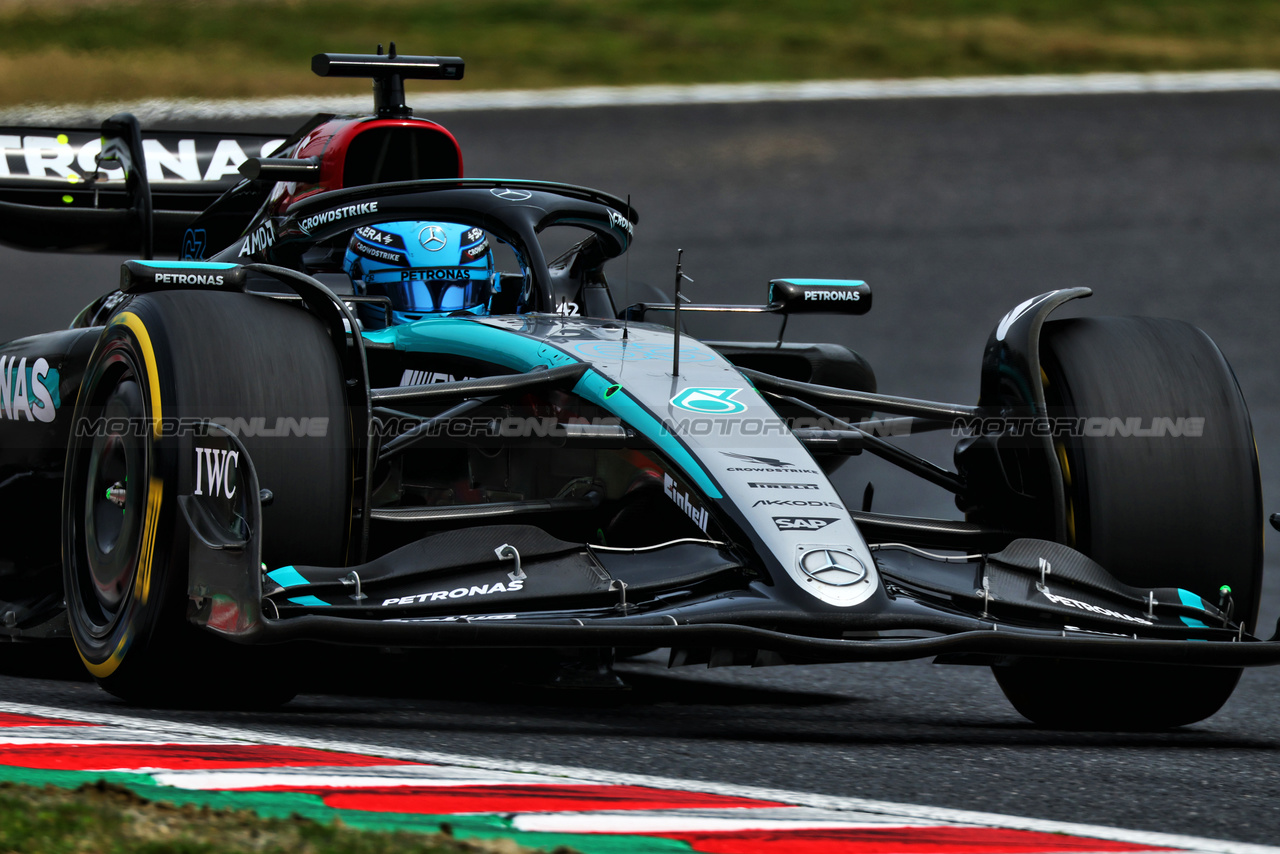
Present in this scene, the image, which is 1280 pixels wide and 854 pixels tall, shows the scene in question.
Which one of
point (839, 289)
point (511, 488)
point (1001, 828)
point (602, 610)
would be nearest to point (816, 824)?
point (1001, 828)

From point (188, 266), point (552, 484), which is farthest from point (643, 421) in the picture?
point (188, 266)

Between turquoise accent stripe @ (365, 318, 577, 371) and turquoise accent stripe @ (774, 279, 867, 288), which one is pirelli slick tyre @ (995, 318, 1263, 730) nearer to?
turquoise accent stripe @ (774, 279, 867, 288)

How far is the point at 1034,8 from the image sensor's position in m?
18.4

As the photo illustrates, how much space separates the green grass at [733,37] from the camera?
17.0m

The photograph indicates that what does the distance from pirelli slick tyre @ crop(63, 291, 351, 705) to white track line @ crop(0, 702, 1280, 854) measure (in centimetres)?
22

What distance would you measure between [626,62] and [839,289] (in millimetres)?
12253

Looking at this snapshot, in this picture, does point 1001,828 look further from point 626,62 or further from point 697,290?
point 626,62

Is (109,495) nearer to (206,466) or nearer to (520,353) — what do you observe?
(206,466)

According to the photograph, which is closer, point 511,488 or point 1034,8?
point 511,488

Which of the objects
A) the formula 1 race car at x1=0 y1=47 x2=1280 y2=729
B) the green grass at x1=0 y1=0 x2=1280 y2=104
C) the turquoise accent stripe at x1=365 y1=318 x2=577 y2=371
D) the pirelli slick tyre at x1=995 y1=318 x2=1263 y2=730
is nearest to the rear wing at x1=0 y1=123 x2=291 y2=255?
the formula 1 race car at x1=0 y1=47 x2=1280 y2=729

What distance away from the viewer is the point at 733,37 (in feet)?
59.6

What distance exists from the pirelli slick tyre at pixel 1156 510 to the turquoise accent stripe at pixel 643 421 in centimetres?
99

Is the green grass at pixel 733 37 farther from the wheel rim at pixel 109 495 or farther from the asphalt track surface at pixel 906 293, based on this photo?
the wheel rim at pixel 109 495

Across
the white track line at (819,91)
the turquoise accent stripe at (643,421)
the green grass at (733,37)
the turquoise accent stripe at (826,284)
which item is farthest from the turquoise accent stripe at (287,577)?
the white track line at (819,91)
